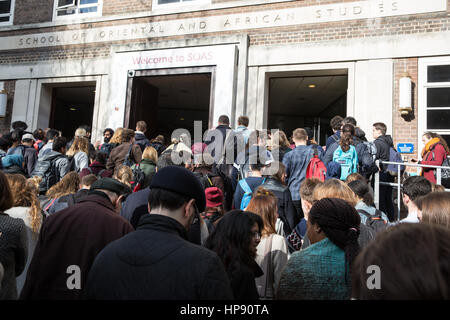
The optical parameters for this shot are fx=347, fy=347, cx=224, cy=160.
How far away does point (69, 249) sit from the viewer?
8.24 ft

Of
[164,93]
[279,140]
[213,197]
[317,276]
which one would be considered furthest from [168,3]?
[317,276]

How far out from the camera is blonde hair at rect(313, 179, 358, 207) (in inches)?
128

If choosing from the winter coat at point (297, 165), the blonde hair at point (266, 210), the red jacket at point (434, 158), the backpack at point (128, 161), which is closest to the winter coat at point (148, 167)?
the backpack at point (128, 161)

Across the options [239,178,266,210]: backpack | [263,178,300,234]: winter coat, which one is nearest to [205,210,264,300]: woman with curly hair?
[263,178,300,234]: winter coat

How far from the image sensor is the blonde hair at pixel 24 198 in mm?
3354

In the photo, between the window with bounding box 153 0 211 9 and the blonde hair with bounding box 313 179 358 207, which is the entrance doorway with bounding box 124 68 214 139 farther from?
the blonde hair with bounding box 313 179 358 207

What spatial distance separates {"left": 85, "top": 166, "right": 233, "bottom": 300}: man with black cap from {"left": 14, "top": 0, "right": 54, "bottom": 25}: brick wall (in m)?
13.7

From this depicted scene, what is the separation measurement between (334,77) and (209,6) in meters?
4.59

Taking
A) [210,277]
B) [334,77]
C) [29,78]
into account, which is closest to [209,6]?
[334,77]

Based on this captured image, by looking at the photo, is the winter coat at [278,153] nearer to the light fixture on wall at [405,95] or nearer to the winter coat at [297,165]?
the winter coat at [297,165]

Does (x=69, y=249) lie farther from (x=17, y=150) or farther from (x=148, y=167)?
(x=17, y=150)

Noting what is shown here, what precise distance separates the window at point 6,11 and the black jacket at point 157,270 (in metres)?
15.1

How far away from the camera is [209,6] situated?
35.2 ft
